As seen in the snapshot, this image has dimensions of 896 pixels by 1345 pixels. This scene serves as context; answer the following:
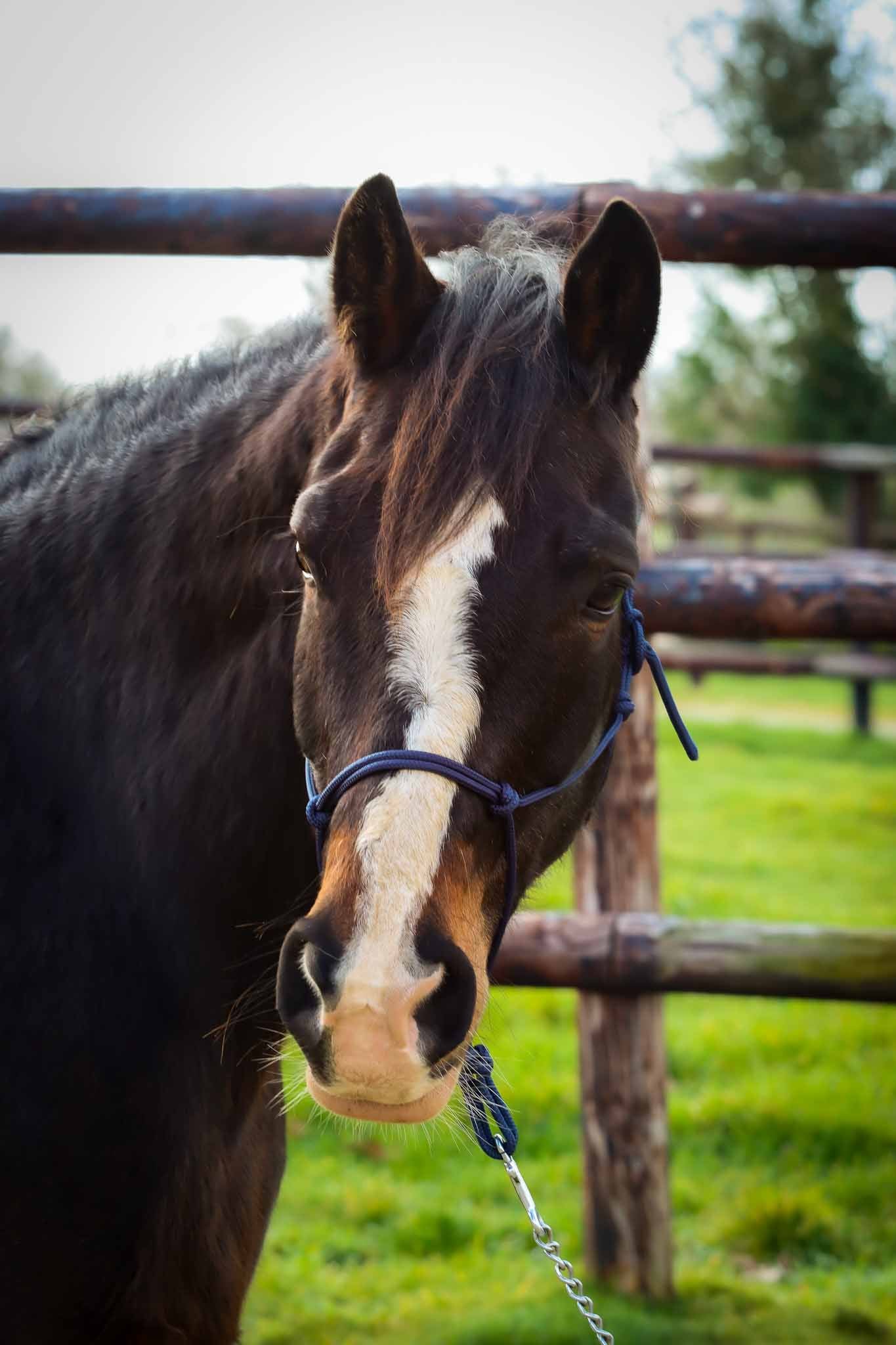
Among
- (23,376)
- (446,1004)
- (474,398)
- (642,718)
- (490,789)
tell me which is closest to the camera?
(446,1004)

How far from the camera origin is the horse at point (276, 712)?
1364 millimetres

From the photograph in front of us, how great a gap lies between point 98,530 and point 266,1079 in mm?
1065

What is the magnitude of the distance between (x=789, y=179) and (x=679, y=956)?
2477 cm

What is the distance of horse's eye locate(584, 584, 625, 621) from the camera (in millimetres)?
1542

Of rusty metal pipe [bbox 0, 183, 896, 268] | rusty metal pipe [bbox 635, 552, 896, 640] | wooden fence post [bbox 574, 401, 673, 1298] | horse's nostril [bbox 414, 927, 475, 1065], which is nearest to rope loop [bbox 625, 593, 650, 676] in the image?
horse's nostril [bbox 414, 927, 475, 1065]

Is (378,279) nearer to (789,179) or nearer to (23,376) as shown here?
(23,376)

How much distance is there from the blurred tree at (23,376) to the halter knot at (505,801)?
4.83 metres

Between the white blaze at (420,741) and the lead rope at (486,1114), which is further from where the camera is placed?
the lead rope at (486,1114)

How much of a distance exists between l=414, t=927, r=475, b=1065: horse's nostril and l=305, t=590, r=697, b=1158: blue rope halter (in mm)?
204

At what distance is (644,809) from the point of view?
9.78ft

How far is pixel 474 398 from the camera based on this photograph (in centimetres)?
155

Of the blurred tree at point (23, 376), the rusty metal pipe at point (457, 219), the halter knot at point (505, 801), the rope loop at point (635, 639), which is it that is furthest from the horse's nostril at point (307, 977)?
the blurred tree at point (23, 376)

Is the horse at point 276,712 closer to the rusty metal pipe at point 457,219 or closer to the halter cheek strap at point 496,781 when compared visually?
the halter cheek strap at point 496,781

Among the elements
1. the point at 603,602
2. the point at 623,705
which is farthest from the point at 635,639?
→ the point at 603,602
